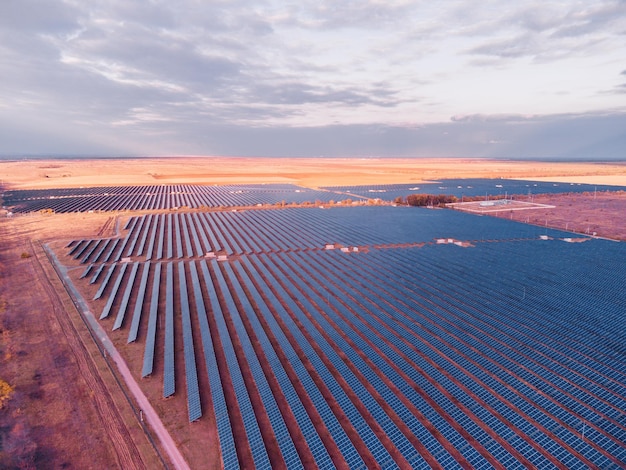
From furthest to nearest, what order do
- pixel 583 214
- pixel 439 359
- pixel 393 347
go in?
pixel 583 214 → pixel 393 347 → pixel 439 359

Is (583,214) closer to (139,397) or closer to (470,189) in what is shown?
(470,189)

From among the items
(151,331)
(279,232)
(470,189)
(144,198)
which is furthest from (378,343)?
(470,189)

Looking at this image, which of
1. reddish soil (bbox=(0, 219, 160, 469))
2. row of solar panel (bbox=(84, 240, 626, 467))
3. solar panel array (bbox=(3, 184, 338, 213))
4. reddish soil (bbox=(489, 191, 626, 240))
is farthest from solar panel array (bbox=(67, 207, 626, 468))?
solar panel array (bbox=(3, 184, 338, 213))

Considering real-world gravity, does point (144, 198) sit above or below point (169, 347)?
above

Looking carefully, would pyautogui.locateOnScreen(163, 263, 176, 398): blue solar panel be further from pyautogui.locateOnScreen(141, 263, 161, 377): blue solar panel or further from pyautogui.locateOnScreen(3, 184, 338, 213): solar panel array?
pyautogui.locateOnScreen(3, 184, 338, 213): solar panel array

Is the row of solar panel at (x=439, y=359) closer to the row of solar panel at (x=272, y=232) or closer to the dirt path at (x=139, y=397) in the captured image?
the dirt path at (x=139, y=397)

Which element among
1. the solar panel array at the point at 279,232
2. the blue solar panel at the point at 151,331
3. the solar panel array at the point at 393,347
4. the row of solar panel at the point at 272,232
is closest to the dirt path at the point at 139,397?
the blue solar panel at the point at 151,331

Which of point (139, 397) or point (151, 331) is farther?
point (151, 331)

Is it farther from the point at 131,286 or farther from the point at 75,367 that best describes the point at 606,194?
the point at 75,367

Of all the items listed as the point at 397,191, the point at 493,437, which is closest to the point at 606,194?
the point at 397,191
